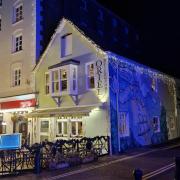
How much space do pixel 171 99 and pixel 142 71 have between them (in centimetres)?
662

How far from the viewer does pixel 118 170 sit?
11180 mm

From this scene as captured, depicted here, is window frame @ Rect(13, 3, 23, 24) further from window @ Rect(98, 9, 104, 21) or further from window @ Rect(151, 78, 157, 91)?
window @ Rect(151, 78, 157, 91)

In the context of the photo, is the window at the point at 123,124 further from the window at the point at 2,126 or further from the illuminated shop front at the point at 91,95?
the window at the point at 2,126

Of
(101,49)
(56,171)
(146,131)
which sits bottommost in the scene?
(56,171)

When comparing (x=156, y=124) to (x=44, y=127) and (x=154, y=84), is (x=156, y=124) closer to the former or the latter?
(x=154, y=84)

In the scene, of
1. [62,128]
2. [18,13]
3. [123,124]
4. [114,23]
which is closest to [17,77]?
[18,13]

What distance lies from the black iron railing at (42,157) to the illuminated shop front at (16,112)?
296 inches

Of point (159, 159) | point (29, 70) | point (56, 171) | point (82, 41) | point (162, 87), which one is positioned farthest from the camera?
point (162, 87)

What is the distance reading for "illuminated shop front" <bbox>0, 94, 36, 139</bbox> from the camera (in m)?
20.4

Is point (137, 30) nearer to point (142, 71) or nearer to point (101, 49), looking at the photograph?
point (142, 71)

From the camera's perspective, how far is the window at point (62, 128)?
59.7 feet

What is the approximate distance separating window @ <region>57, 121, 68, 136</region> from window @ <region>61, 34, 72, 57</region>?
460cm

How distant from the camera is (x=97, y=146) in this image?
15.6 meters

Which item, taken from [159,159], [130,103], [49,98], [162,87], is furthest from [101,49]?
[162,87]
